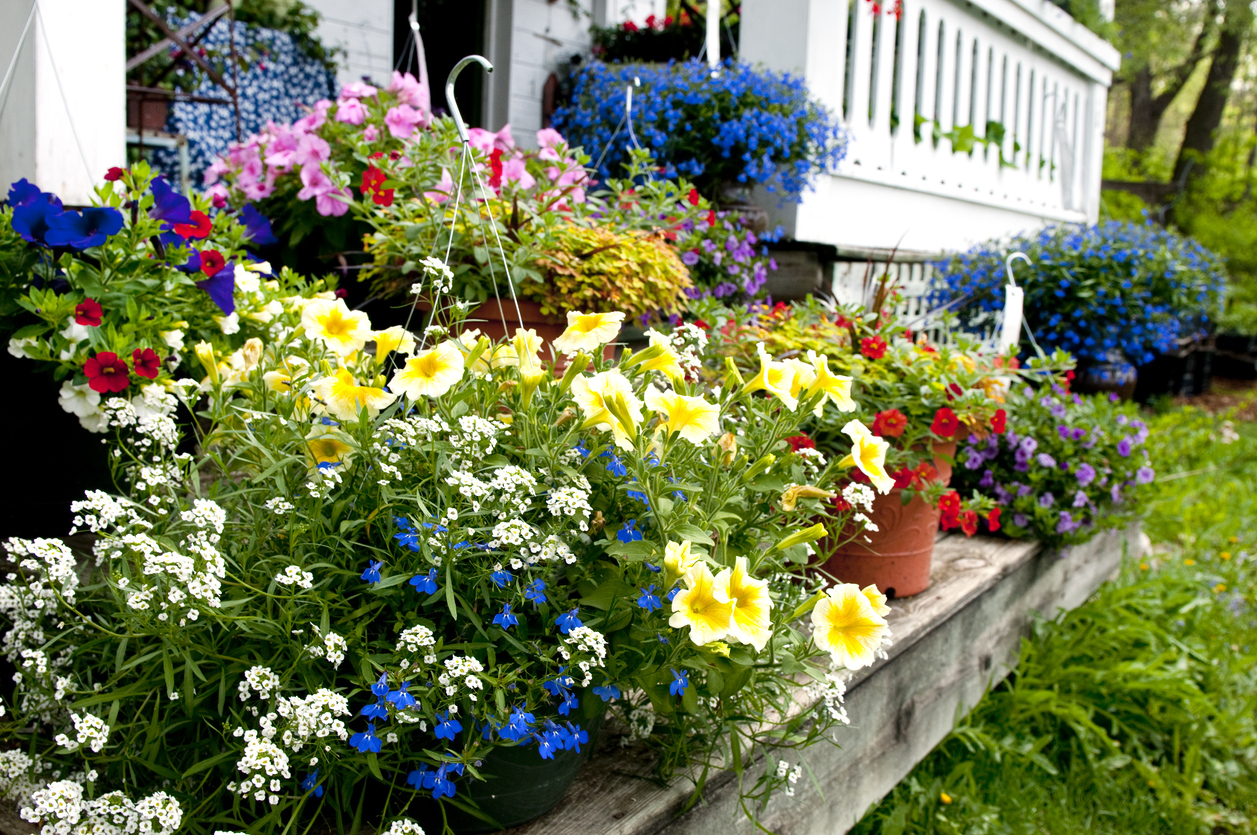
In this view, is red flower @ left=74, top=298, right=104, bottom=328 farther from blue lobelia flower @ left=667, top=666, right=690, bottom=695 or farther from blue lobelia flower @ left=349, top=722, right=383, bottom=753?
blue lobelia flower @ left=667, top=666, right=690, bottom=695

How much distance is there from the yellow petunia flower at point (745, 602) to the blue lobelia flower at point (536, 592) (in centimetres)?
21

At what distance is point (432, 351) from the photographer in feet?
3.90

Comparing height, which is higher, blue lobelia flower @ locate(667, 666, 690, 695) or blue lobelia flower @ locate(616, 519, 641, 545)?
blue lobelia flower @ locate(616, 519, 641, 545)

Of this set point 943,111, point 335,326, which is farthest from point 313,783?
point 943,111

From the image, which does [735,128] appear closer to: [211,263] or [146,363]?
[211,263]

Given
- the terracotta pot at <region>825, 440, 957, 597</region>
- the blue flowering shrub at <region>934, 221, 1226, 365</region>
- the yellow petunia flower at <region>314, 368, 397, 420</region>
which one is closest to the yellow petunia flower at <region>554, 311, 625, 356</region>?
the yellow petunia flower at <region>314, 368, 397, 420</region>

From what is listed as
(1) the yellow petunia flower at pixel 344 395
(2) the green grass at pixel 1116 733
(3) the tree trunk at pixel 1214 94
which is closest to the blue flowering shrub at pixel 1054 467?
(2) the green grass at pixel 1116 733

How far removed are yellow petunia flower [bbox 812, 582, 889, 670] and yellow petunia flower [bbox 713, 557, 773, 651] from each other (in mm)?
94

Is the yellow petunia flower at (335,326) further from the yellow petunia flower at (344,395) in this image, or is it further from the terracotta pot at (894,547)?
the terracotta pot at (894,547)

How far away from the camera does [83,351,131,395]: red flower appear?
60.1 inches

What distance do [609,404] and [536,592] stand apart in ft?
0.79

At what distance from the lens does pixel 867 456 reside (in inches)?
52.4

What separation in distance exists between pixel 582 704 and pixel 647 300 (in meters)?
1.21

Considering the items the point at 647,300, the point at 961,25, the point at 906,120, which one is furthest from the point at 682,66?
the point at 961,25
